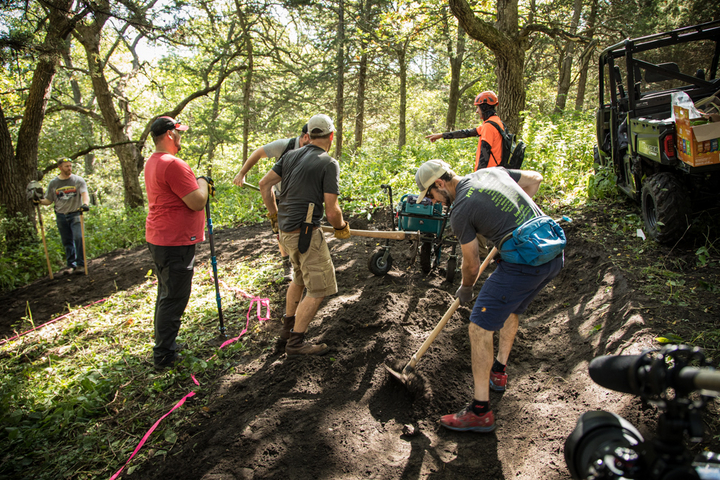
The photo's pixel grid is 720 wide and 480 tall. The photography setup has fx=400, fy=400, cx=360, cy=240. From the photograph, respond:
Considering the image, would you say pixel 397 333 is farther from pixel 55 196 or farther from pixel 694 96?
pixel 55 196

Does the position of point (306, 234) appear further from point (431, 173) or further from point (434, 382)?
point (434, 382)

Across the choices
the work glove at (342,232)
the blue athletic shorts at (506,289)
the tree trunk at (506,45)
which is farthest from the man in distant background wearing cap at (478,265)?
the tree trunk at (506,45)

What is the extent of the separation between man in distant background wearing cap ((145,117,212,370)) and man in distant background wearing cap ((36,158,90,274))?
17.2 feet

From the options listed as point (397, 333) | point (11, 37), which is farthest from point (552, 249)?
point (11, 37)

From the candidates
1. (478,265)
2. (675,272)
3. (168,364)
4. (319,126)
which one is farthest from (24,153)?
(675,272)

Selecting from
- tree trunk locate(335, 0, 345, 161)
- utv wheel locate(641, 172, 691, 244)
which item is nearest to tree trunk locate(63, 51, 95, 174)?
tree trunk locate(335, 0, 345, 161)

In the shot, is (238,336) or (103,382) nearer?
(103,382)

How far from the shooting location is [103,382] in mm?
3979

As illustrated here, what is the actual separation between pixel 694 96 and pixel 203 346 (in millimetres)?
7183

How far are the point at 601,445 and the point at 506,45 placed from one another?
7962 mm

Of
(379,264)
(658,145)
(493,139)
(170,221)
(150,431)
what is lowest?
(150,431)

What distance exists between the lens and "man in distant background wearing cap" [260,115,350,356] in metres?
3.82

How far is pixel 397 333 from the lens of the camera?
4.27m

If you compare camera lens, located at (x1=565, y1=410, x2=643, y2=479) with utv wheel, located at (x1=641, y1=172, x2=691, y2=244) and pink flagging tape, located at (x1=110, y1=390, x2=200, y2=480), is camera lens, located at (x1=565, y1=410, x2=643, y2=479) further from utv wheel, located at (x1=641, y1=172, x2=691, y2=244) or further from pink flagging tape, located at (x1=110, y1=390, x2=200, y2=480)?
utv wheel, located at (x1=641, y1=172, x2=691, y2=244)
